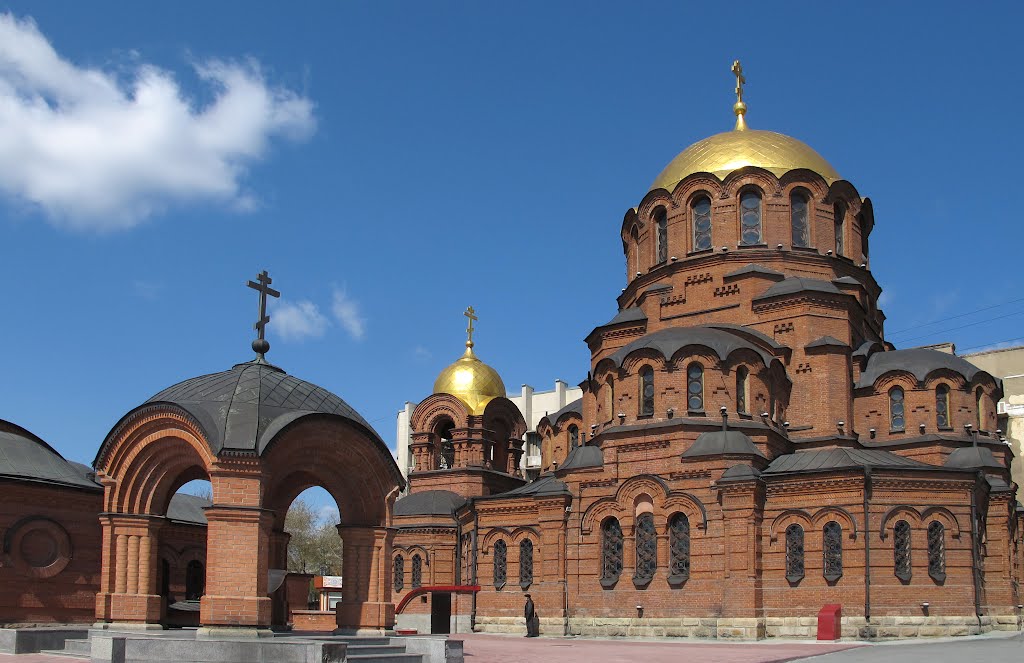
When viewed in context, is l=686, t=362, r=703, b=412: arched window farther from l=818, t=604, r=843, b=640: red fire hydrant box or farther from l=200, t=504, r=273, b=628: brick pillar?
l=200, t=504, r=273, b=628: brick pillar

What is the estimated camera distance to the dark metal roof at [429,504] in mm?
36625

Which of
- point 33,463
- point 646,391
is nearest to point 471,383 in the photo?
point 646,391

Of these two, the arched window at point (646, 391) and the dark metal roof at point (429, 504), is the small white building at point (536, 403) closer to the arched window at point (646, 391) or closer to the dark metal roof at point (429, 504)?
the dark metal roof at point (429, 504)

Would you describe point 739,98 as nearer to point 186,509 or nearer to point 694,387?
point 694,387

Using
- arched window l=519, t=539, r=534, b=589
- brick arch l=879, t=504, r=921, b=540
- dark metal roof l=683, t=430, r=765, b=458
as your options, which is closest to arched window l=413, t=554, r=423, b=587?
arched window l=519, t=539, r=534, b=589

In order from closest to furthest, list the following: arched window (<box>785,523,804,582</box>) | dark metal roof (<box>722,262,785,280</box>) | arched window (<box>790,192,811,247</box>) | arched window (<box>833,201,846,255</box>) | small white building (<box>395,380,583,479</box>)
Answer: arched window (<box>785,523,804,582</box>) < dark metal roof (<box>722,262,785,280</box>) < arched window (<box>790,192,811,247</box>) < arched window (<box>833,201,846,255</box>) < small white building (<box>395,380,583,479</box>)

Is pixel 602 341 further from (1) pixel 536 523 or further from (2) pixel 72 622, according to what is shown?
(2) pixel 72 622

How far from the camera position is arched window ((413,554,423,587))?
36.0m

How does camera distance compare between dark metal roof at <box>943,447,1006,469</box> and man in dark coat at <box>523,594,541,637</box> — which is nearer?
man in dark coat at <box>523,594,541,637</box>

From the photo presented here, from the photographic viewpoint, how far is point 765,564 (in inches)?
1071

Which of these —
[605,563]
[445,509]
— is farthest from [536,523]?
[445,509]

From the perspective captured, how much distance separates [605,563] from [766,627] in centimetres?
451

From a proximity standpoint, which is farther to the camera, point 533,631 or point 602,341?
point 602,341

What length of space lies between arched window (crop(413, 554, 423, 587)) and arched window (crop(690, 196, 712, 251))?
43.2 ft
